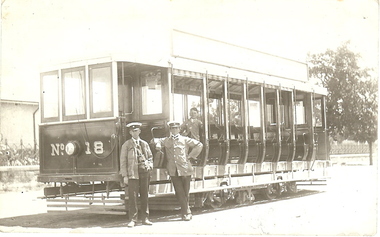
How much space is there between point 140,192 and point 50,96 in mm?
2644

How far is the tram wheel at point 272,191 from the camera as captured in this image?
13.6 m

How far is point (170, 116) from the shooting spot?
33.3 ft

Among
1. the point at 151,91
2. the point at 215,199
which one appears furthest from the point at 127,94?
the point at 215,199

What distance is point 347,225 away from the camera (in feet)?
28.8

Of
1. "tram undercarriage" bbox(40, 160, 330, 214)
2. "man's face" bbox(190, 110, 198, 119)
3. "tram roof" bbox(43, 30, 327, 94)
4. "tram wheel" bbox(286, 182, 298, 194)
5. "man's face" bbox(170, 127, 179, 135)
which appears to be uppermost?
"tram roof" bbox(43, 30, 327, 94)

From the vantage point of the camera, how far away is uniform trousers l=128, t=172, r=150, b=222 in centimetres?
898

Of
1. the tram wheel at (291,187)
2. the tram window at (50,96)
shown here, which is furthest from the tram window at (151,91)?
the tram wheel at (291,187)

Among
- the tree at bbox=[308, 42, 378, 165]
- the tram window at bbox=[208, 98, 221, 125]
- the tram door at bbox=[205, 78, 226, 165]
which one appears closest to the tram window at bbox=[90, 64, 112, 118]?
the tram door at bbox=[205, 78, 226, 165]

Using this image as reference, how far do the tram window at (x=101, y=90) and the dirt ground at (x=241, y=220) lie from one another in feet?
6.42

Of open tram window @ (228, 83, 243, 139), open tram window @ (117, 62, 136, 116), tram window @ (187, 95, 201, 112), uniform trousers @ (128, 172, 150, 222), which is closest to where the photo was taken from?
uniform trousers @ (128, 172, 150, 222)

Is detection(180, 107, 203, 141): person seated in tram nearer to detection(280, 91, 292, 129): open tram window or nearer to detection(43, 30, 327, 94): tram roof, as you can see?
detection(43, 30, 327, 94): tram roof

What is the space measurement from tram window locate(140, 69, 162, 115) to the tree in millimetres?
12280

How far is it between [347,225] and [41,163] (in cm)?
562

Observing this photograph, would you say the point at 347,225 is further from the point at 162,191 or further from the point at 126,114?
the point at 126,114
